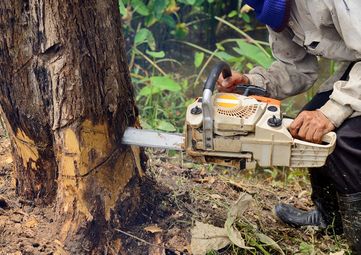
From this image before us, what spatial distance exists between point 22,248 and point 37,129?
47 centimetres

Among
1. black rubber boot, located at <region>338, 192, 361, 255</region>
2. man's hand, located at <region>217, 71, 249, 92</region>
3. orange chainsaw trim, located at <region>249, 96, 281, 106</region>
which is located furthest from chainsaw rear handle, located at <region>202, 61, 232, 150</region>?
black rubber boot, located at <region>338, 192, 361, 255</region>

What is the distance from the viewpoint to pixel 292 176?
3525mm

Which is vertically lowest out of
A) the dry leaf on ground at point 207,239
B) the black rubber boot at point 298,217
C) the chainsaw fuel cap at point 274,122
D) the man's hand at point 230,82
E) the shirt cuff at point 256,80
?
the black rubber boot at point 298,217

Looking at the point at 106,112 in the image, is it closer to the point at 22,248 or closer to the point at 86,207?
the point at 86,207

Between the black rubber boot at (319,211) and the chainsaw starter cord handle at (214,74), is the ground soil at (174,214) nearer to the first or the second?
the black rubber boot at (319,211)

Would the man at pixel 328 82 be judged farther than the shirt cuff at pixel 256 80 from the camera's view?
No

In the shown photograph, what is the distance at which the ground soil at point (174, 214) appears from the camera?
230cm

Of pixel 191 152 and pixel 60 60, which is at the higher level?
pixel 60 60

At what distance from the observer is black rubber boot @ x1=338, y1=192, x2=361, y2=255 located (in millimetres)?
2273

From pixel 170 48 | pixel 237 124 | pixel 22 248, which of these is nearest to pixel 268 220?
pixel 237 124

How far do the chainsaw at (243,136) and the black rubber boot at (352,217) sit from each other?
1.05ft

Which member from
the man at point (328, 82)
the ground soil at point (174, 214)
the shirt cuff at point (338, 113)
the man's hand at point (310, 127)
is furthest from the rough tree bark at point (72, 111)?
the shirt cuff at point (338, 113)

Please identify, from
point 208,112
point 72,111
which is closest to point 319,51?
point 208,112

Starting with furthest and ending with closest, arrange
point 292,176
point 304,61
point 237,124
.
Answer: point 292,176
point 304,61
point 237,124
